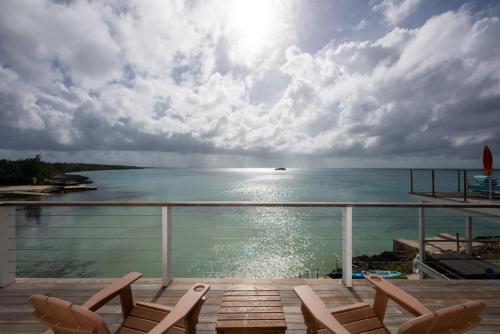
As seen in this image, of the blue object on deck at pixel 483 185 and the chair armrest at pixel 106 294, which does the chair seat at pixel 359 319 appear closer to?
the chair armrest at pixel 106 294

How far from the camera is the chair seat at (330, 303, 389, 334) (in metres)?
1.61

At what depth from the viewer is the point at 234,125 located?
102ft

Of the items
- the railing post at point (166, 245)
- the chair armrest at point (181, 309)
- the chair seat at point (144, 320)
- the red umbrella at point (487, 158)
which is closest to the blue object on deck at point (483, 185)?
the red umbrella at point (487, 158)

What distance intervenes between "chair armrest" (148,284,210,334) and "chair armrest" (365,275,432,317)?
123 centimetres

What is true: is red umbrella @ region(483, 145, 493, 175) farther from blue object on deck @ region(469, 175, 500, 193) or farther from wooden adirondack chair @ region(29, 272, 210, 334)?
wooden adirondack chair @ region(29, 272, 210, 334)

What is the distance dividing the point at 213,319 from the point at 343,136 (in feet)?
188

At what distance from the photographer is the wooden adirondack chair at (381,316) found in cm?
109

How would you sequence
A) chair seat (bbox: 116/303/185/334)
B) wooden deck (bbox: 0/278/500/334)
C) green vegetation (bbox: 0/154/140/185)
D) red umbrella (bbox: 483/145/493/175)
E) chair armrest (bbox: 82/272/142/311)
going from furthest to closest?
green vegetation (bbox: 0/154/140/185)
red umbrella (bbox: 483/145/493/175)
wooden deck (bbox: 0/278/500/334)
chair seat (bbox: 116/303/185/334)
chair armrest (bbox: 82/272/142/311)

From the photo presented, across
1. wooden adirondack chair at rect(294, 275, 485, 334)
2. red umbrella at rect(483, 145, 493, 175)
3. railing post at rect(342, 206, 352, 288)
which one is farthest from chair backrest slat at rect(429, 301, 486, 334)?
red umbrella at rect(483, 145, 493, 175)

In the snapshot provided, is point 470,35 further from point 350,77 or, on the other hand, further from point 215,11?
point 215,11

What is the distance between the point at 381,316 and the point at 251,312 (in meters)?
0.97

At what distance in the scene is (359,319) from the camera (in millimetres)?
1705

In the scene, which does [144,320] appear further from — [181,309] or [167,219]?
[167,219]

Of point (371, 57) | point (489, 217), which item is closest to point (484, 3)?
point (371, 57)
